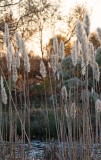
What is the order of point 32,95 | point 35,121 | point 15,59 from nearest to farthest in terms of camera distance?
1. point 15,59
2. point 35,121
3. point 32,95

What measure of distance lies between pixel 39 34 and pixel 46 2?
13.6 ft

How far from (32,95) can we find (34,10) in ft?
10.3

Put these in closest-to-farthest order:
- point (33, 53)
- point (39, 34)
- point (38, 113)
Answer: point (38, 113) < point (39, 34) < point (33, 53)

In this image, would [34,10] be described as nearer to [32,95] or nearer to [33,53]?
[32,95]

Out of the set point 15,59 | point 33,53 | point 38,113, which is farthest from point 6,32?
point 33,53

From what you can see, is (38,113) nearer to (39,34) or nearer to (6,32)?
(6,32)

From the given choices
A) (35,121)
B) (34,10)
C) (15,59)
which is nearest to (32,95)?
(34,10)

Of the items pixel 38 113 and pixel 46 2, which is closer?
pixel 38 113

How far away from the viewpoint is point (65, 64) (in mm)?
13367

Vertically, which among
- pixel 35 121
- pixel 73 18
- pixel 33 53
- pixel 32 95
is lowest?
pixel 35 121

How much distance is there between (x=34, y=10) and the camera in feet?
56.9

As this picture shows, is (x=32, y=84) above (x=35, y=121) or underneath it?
above

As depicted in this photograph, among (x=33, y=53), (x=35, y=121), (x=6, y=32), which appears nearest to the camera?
(x=6, y=32)

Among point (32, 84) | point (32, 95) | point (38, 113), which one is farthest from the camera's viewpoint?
point (32, 84)
